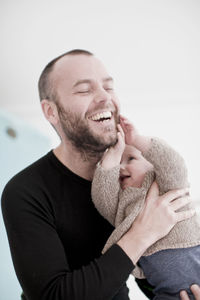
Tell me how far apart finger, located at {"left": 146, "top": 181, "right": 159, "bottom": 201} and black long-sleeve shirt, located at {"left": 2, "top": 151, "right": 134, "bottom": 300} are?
0.66 ft

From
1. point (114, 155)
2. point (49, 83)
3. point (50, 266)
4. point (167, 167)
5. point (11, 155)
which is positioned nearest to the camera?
point (50, 266)

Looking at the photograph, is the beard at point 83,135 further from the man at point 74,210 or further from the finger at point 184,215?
the finger at point 184,215

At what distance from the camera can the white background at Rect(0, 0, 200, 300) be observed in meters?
1.43

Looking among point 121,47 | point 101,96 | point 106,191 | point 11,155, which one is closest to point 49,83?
point 101,96

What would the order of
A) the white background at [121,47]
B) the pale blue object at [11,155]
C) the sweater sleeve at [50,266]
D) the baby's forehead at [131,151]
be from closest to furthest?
1. the sweater sleeve at [50,266]
2. the baby's forehead at [131,151]
3. the white background at [121,47]
4. the pale blue object at [11,155]

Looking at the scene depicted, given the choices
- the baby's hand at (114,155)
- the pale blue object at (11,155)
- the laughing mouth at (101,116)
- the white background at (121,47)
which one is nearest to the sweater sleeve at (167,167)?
the baby's hand at (114,155)

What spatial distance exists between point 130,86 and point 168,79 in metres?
0.32

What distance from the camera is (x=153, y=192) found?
90 centimetres

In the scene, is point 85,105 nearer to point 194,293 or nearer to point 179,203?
point 179,203

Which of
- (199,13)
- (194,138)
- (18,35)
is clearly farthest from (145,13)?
(194,138)

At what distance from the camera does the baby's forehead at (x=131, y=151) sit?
41.4 inches

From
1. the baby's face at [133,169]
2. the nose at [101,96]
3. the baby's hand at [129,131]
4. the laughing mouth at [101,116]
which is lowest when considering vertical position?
the baby's face at [133,169]

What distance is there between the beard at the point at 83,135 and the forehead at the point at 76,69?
0.11 metres

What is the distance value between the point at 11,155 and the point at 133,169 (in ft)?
3.09
